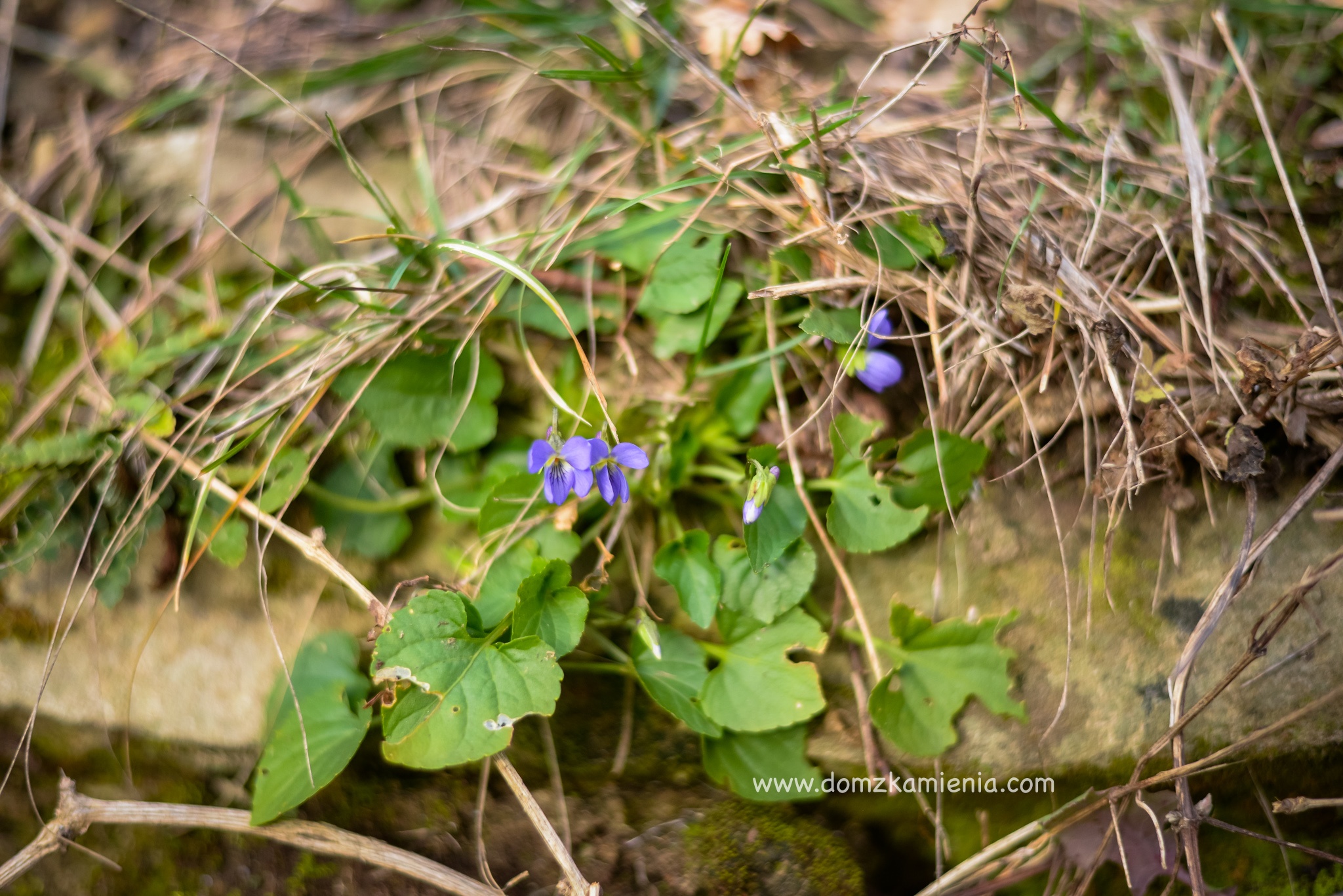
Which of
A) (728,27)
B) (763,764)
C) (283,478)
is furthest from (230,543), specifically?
(728,27)

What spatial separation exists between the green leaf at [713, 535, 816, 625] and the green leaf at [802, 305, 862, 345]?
0.41 metres

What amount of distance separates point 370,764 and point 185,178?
1771 millimetres

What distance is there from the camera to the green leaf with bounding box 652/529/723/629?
1.55m

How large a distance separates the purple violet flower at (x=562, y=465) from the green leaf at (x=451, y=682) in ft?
0.91

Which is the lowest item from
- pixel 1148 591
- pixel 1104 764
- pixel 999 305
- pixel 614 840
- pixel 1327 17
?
pixel 614 840

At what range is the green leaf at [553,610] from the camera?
56.7 inches

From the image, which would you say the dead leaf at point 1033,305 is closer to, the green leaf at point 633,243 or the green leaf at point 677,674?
the green leaf at point 633,243

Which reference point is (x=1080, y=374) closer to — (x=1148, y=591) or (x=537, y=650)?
(x=1148, y=591)

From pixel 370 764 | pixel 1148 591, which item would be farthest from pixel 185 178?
pixel 1148 591

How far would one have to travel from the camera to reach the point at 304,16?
2.46 metres

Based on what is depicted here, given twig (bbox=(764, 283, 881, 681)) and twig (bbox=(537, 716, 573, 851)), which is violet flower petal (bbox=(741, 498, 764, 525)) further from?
twig (bbox=(537, 716, 573, 851))

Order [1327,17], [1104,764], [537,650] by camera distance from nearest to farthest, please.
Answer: [537,650], [1104,764], [1327,17]

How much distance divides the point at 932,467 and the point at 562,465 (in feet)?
2.48

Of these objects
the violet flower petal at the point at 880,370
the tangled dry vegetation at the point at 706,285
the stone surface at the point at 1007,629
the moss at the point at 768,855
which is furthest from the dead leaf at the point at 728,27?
the moss at the point at 768,855
